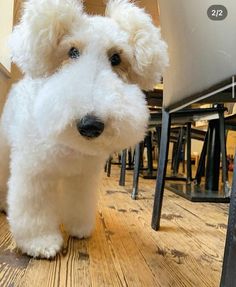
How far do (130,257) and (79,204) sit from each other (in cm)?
25

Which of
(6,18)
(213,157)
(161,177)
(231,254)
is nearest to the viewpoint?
(231,254)

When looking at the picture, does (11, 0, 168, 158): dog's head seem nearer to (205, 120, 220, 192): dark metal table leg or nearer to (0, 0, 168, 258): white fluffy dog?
(0, 0, 168, 258): white fluffy dog

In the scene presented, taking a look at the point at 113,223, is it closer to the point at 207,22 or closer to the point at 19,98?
the point at 19,98

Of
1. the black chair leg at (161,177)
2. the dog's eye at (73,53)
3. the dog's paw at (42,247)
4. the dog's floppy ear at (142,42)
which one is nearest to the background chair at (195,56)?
the black chair leg at (161,177)

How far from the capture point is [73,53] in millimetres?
882

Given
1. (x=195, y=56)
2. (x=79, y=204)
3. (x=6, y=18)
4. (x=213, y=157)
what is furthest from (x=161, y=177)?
(x=6, y=18)

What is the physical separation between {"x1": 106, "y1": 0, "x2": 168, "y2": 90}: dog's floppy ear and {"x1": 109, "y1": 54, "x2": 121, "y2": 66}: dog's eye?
4 cm

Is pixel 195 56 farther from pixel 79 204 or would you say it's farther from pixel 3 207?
pixel 3 207

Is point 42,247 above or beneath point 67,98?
beneath

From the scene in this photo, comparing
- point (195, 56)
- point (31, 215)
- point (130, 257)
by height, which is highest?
point (195, 56)

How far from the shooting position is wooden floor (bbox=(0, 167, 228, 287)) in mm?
851

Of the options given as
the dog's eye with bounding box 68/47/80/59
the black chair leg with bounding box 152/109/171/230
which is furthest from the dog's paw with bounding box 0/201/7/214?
the dog's eye with bounding box 68/47/80/59

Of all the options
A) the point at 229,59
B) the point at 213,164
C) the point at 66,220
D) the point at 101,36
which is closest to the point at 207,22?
the point at 229,59

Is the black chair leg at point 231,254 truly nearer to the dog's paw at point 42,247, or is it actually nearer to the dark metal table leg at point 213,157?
the dog's paw at point 42,247
